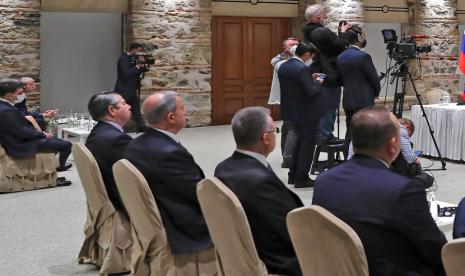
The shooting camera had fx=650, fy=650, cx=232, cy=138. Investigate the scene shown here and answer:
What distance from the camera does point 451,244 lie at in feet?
6.25

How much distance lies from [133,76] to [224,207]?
25.9 feet

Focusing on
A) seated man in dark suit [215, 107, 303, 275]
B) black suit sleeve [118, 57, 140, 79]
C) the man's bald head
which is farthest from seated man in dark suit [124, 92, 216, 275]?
black suit sleeve [118, 57, 140, 79]

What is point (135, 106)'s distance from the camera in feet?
34.8

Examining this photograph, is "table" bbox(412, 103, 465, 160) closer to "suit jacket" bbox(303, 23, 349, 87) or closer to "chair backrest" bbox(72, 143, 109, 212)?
"suit jacket" bbox(303, 23, 349, 87)

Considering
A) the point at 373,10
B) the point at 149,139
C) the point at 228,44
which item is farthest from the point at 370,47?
the point at 149,139

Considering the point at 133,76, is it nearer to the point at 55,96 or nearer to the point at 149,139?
the point at 55,96

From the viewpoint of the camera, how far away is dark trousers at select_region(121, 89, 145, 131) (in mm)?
10320

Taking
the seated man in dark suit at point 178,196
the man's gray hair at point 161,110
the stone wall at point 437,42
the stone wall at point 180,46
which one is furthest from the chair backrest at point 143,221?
the stone wall at point 437,42

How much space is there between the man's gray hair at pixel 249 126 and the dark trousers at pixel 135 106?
7.45m

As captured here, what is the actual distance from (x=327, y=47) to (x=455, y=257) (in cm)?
509

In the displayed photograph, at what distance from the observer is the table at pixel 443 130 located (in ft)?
25.3

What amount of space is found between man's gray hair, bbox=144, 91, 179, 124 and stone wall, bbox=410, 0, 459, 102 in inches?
437

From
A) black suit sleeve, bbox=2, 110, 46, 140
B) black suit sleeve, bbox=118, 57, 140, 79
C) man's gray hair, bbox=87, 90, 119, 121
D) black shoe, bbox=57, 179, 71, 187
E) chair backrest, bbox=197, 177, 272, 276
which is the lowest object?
black shoe, bbox=57, 179, 71, 187

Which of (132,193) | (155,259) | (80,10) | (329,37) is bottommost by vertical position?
(155,259)
